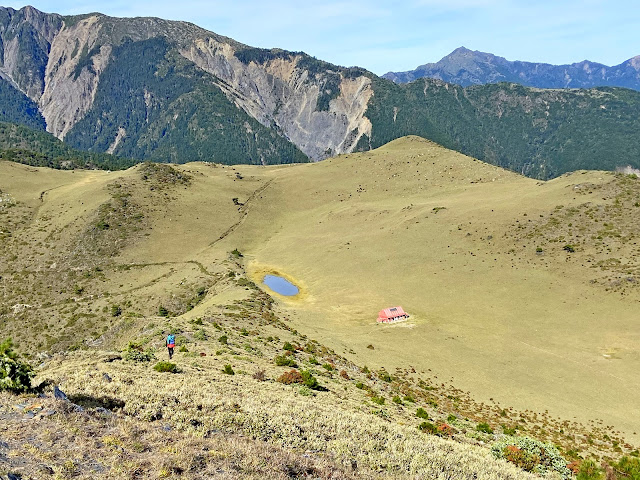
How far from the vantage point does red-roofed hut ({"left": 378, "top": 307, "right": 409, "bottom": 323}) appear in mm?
67625

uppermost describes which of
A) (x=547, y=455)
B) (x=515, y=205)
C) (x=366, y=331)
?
(x=515, y=205)

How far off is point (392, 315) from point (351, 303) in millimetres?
11558

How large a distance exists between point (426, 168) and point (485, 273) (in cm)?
9772

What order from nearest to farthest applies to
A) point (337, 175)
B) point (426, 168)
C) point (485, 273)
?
1. point (485, 273)
2. point (426, 168)
3. point (337, 175)

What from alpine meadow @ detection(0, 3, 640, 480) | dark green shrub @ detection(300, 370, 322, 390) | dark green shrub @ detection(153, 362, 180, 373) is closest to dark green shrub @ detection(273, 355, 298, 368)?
alpine meadow @ detection(0, 3, 640, 480)

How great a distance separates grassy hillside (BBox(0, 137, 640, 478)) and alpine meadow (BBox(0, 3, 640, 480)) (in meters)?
0.35

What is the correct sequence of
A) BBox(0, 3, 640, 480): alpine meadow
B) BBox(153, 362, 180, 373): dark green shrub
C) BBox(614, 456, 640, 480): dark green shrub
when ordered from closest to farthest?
BBox(0, 3, 640, 480): alpine meadow, BBox(614, 456, 640, 480): dark green shrub, BBox(153, 362, 180, 373): dark green shrub

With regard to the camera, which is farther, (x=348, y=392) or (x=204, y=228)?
(x=204, y=228)

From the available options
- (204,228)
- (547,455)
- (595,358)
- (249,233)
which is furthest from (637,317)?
(204,228)

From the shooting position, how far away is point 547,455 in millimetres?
26641

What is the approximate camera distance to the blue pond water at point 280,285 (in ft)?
281

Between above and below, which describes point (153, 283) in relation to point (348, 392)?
below

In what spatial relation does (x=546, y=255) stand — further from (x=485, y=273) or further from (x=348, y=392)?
(x=348, y=392)

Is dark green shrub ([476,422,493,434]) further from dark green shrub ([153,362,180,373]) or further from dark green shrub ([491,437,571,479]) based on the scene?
dark green shrub ([153,362,180,373])
